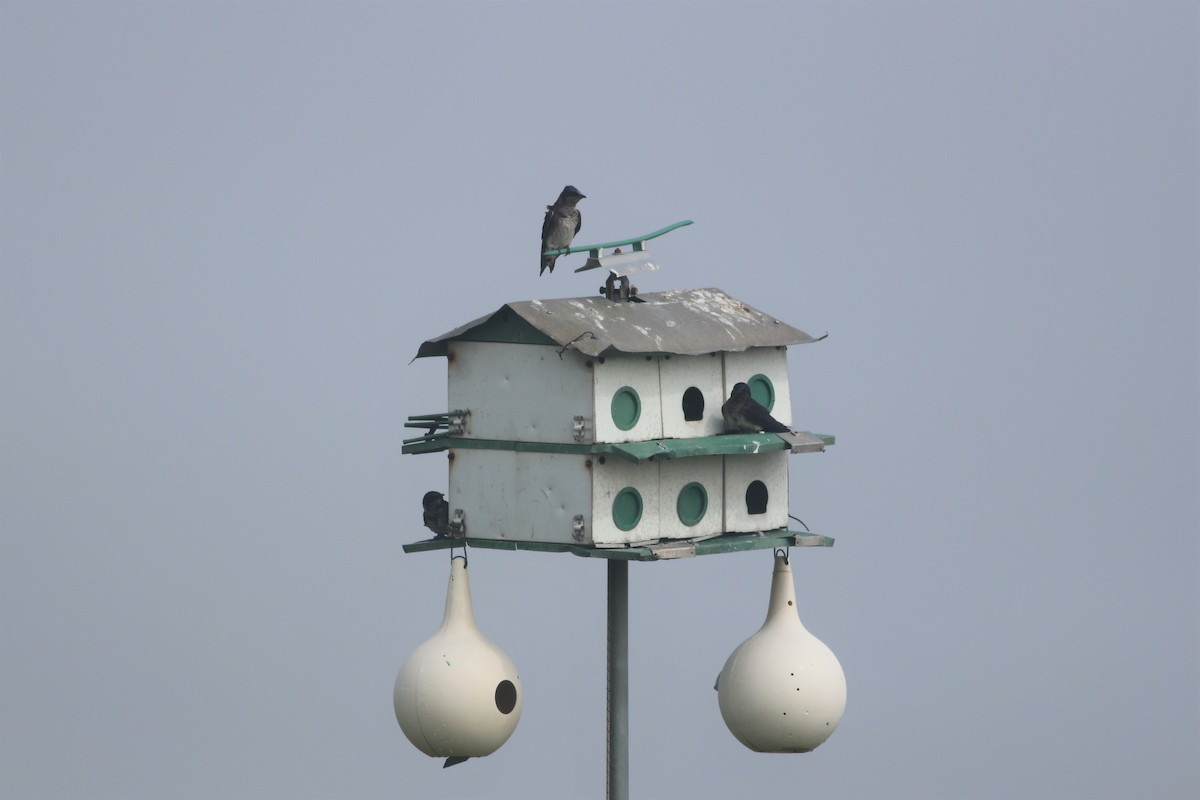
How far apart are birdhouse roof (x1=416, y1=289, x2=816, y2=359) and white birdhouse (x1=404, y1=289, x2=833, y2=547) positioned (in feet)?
0.03

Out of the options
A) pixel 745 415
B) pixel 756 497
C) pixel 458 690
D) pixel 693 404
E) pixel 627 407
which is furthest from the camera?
pixel 756 497

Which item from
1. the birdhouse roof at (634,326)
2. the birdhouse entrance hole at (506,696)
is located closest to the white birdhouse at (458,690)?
the birdhouse entrance hole at (506,696)

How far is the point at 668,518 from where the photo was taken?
19.3 meters

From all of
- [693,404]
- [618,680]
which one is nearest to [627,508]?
[693,404]

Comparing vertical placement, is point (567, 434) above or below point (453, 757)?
above

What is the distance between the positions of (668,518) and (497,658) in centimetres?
115

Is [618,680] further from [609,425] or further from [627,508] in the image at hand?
[609,425]

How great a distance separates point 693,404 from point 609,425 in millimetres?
696

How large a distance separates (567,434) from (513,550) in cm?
70

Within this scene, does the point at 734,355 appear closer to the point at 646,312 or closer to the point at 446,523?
the point at 646,312

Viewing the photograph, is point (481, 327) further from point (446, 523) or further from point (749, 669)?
point (749, 669)

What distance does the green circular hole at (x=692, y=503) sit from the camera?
63.5 feet

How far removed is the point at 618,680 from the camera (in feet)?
65.1

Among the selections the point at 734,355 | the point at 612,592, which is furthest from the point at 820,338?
the point at 612,592
